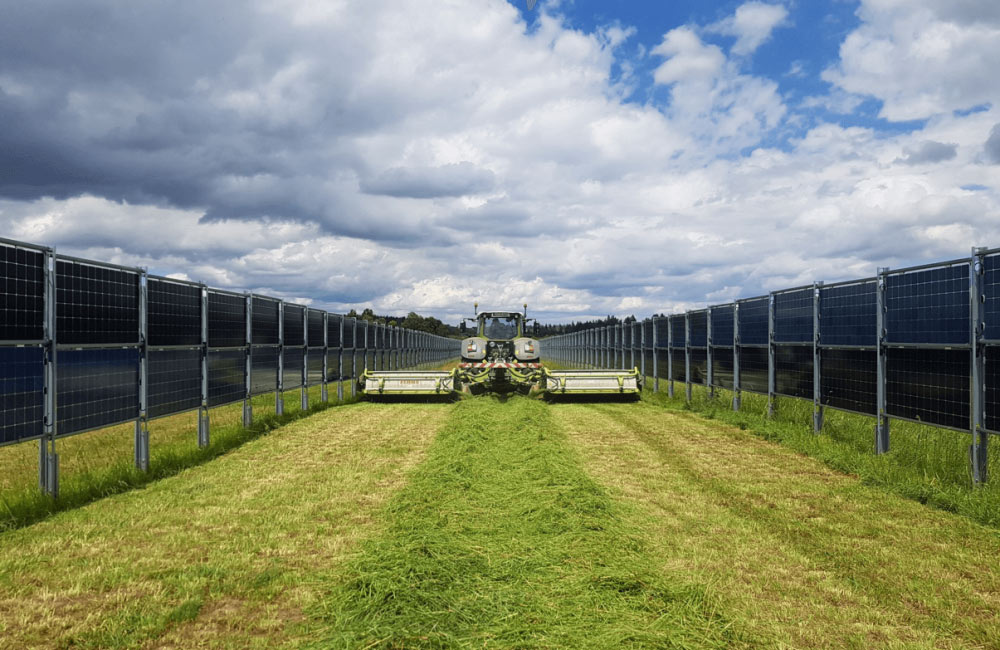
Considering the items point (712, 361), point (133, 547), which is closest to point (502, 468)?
point (133, 547)

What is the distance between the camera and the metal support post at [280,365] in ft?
46.0

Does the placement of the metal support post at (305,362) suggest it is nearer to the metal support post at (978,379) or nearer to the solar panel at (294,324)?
the solar panel at (294,324)

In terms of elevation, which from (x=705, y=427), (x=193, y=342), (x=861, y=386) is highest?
(x=193, y=342)

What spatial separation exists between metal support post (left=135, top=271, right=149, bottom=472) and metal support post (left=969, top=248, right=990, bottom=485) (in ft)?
34.9

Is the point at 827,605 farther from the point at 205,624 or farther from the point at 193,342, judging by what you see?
the point at 193,342

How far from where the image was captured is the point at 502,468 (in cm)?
809

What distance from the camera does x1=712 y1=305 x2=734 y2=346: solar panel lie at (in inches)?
613

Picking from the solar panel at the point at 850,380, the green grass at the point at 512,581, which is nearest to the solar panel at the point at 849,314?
the solar panel at the point at 850,380

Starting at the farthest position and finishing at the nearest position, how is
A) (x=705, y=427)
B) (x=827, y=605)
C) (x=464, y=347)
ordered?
(x=464, y=347) < (x=705, y=427) < (x=827, y=605)

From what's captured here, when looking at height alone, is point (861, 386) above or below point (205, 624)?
above

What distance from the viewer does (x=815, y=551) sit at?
5.09 metres

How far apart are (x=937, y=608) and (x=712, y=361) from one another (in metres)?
13.0

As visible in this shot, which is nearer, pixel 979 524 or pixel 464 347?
pixel 979 524

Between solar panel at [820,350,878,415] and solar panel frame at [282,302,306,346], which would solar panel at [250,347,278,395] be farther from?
solar panel at [820,350,878,415]
